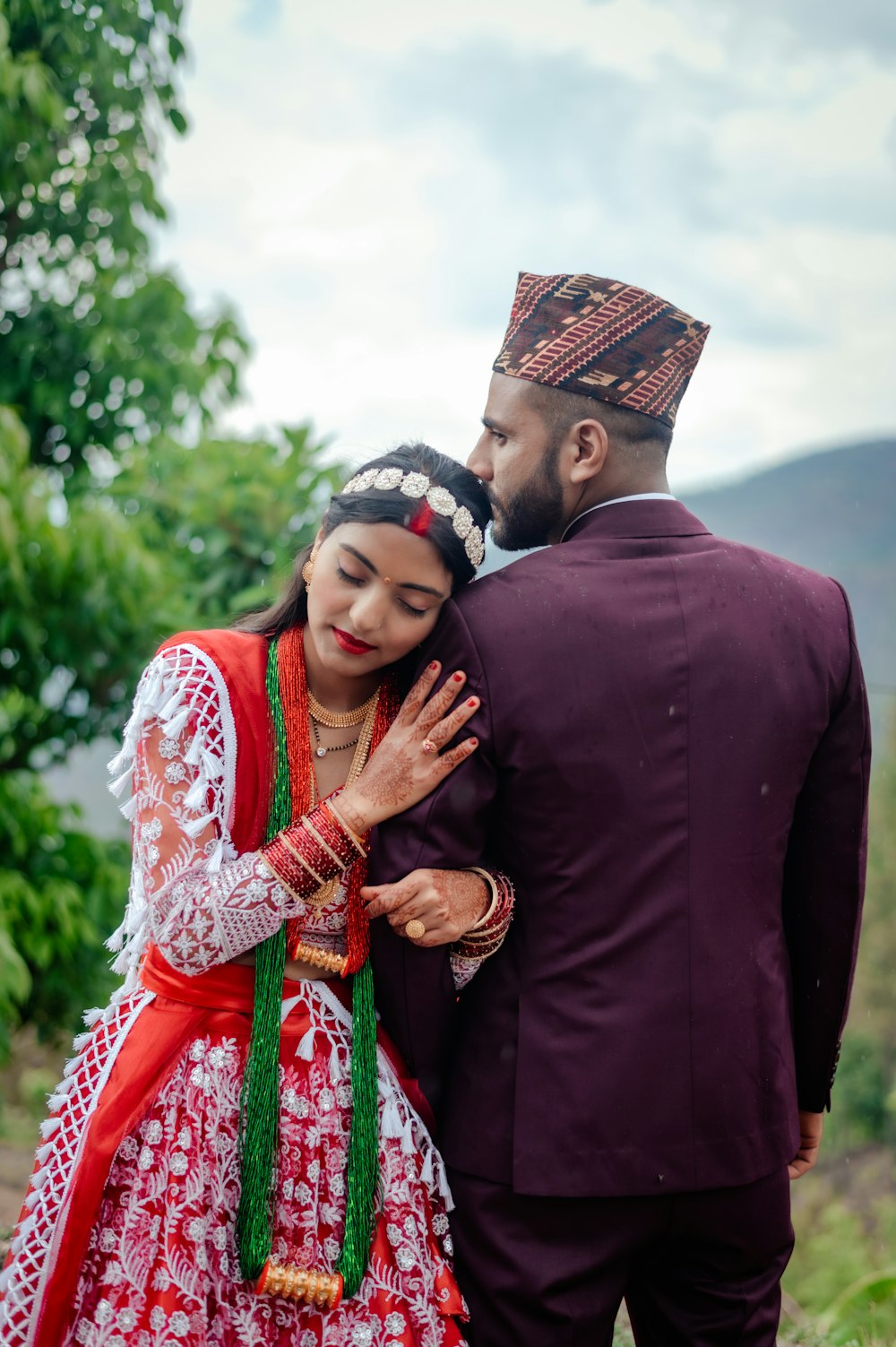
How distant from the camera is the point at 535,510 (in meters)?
2.11

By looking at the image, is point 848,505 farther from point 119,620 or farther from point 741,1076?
point 741,1076

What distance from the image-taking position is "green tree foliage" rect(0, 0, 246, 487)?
418cm

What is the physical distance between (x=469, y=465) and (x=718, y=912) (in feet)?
2.90

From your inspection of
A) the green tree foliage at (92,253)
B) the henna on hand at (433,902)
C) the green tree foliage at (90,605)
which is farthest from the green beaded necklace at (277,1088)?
the green tree foliage at (92,253)

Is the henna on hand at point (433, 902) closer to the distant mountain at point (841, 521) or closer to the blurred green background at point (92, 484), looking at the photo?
the blurred green background at point (92, 484)

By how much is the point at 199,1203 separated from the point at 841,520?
23.6 meters

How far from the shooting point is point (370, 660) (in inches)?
80.3

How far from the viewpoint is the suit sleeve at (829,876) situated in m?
2.10

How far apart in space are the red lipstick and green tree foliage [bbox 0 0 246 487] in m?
2.86

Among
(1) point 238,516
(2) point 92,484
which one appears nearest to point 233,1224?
(1) point 238,516

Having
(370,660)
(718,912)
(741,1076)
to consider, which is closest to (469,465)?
(370,660)

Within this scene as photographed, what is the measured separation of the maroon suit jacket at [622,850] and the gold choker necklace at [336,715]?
0.84 feet

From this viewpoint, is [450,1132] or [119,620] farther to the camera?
[119,620]

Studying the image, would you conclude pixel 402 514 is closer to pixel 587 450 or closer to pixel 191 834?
pixel 587 450
